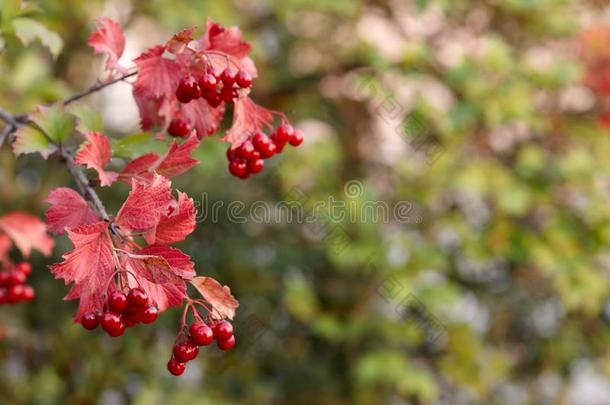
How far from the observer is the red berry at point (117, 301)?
846 mm

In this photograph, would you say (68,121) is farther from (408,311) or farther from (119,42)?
(408,311)

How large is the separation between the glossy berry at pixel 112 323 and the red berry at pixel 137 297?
3 cm

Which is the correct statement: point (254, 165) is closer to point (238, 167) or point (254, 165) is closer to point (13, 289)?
point (238, 167)

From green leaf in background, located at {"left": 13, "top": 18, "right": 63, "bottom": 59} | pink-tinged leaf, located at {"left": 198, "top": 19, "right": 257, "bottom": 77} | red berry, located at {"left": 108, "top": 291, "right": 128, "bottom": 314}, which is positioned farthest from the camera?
green leaf in background, located at {"left": 13, "top": 18, "right": 63, "bottom": 59}

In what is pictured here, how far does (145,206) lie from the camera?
88cm

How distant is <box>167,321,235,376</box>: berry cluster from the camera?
90cm

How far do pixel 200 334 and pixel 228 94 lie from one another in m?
0.33

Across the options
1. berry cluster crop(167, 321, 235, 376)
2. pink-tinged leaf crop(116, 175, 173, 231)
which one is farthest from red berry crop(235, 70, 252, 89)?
berry cluster crop(167, 321, 235, 376)

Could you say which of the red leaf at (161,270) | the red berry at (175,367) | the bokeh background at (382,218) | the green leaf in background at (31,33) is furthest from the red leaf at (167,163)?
the bokeh background at (382,218)

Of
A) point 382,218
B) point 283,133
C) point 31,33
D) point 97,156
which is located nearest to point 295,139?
point 283,133

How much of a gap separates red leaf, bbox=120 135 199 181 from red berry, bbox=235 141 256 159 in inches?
4.5

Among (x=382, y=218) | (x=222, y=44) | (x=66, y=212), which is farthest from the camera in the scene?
(x=382, y=218)

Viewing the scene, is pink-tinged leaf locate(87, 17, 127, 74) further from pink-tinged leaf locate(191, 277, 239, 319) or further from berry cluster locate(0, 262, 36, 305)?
berry cluster locate(0, 262, 36, 305)

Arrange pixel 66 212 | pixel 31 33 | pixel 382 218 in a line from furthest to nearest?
pixel 382 218
pixel 31 33
pixel 66 212
